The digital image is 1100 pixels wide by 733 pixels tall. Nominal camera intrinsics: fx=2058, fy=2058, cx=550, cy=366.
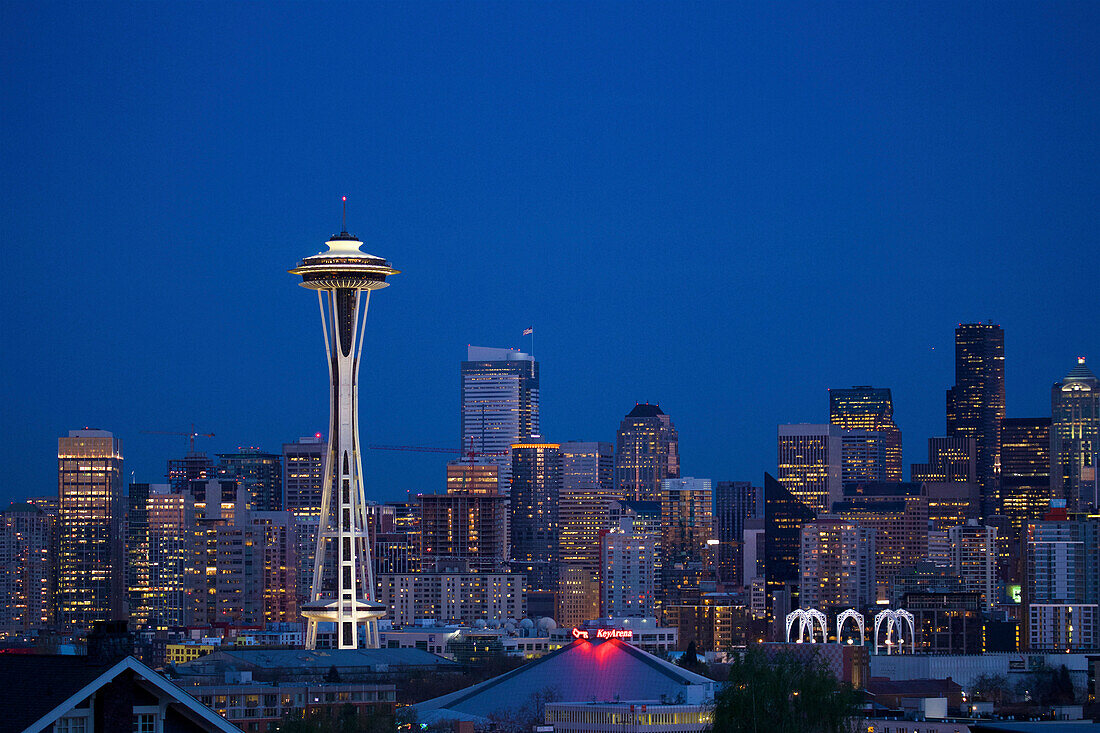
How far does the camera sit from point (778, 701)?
214 ft

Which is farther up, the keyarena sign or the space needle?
the space needle

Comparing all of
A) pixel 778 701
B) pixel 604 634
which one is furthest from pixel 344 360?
pixel 778 701

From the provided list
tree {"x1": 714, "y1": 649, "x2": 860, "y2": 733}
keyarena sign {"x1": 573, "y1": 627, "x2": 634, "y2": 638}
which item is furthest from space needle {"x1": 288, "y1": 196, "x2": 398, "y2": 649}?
tree {"x1": 714, "y1": 649, "x2": 860, "y2": 733}

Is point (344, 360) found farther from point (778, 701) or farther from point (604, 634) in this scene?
point (778, 701)

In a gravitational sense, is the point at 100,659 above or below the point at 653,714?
above

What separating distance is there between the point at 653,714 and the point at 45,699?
10124 centimetres

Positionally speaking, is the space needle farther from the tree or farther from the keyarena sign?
the tree

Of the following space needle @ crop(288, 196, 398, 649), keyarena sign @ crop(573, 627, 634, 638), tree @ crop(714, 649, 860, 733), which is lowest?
keyarena sign @ crop(573, 627, 634, 638)

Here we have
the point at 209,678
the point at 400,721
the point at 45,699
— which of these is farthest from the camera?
the point at 209,678

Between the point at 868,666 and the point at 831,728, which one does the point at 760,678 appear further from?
the point at 868,666

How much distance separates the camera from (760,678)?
2589 inches

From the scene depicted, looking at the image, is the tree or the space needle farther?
the space needle

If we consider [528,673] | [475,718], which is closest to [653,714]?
[475,718]

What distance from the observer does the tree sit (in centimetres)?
6356
